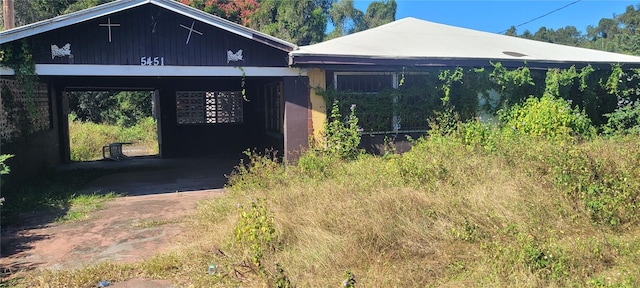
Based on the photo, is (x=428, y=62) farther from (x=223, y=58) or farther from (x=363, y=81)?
(x=223, y=58)

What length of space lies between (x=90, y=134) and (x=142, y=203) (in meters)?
10.5

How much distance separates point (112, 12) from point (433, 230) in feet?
20.7

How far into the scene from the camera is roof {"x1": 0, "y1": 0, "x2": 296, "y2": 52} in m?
6.96

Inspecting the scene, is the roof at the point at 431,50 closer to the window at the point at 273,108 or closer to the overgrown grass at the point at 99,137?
the window at the point at 273,108

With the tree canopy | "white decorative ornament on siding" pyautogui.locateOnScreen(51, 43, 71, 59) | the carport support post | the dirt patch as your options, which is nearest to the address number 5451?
"white decorative ornament on siding" pyautogui.locateOnScreen(51, 43, 71, 59)

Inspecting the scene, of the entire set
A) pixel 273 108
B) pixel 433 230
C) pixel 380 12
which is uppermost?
A: pixel 380 12

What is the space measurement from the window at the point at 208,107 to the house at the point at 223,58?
2.66 m

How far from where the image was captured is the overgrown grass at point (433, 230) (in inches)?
148

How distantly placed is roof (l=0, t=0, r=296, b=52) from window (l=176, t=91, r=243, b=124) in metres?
6.51

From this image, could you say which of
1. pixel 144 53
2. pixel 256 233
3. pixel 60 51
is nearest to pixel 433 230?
pixel 256 233

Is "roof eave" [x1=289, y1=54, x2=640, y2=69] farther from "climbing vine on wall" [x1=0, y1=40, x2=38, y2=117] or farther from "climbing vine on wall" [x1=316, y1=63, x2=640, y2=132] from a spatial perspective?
"climbing vine on wall" [x1=0, y1=40, x2=38, y2=117]

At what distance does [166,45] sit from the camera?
7.94 meters

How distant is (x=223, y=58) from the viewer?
8266 millimetres

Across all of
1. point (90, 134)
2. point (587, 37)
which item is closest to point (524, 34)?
point (587, 37)
